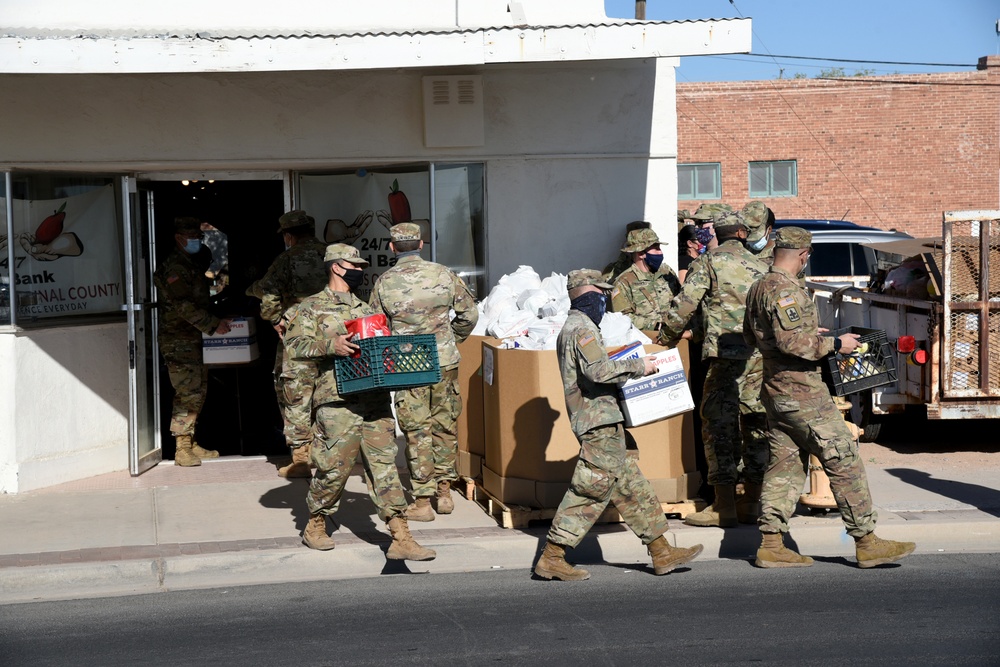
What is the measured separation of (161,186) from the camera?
12492mm

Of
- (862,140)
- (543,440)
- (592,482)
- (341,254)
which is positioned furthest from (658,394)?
(862,140)

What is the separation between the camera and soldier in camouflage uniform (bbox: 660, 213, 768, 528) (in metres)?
7.33

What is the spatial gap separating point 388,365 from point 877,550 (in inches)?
119

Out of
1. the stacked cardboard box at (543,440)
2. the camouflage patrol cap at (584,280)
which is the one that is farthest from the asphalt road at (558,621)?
the camouflage patrol cap at (584,280)

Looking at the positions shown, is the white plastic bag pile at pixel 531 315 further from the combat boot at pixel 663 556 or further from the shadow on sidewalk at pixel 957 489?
the shadow on sidewalk at pixel 957 489

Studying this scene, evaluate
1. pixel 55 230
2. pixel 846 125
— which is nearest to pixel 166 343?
pixel 55 230

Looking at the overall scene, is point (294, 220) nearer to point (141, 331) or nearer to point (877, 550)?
point (141, 331)

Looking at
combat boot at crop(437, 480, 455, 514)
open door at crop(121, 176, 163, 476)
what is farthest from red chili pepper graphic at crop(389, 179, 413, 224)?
combat boot at crop(437, 480, 455, 514)

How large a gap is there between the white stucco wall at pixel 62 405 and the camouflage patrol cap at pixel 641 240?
4.32 metres

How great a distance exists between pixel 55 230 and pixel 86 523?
2.63 m

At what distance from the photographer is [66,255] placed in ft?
30.1

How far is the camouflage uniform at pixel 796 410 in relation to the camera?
6.35 metres

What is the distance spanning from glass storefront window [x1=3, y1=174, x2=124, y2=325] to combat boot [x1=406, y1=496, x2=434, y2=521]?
136 inches

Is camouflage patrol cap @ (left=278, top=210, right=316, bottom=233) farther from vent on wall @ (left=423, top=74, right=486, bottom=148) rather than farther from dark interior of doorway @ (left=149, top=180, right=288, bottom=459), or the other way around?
dark interior of doorway @ (left=149, top=180, right=288, bottom=459)
